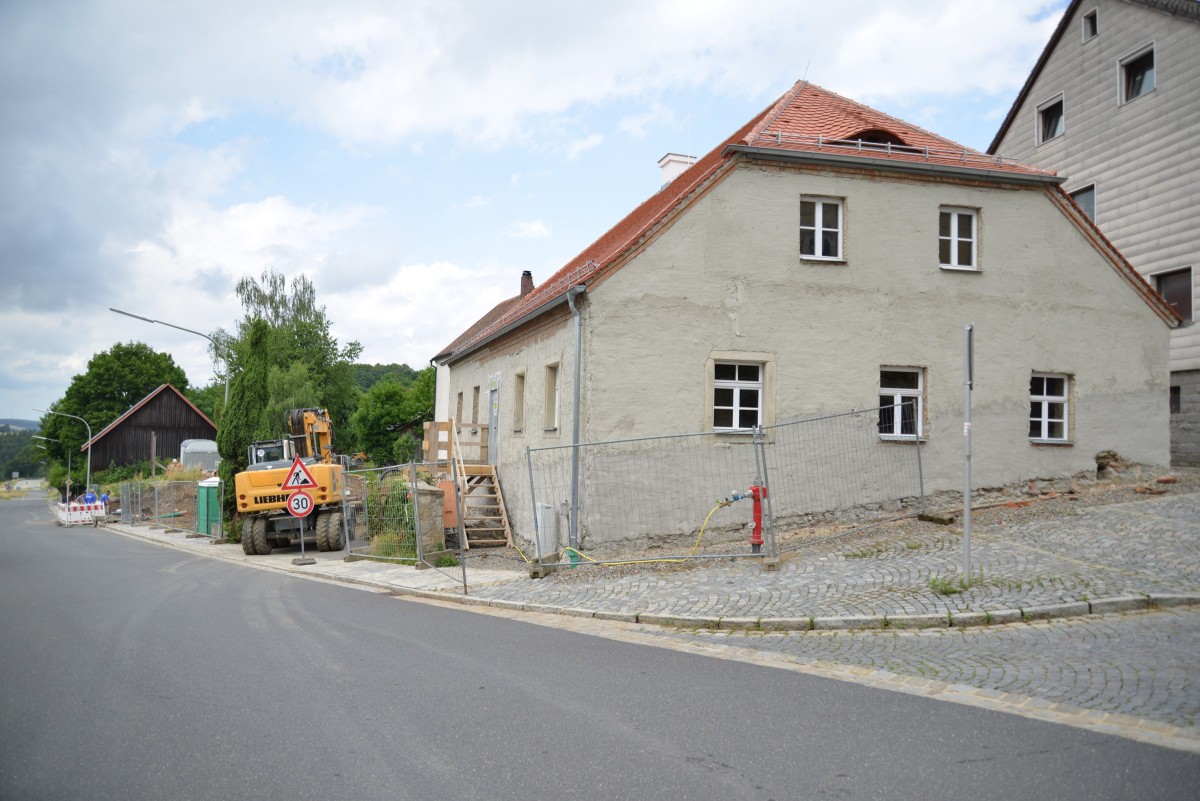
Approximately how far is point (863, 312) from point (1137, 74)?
42.8ft

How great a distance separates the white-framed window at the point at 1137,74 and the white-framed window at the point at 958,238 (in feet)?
30.1

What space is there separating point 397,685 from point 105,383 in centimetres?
8446

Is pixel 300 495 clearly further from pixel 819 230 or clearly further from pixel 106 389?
pixel 106 389

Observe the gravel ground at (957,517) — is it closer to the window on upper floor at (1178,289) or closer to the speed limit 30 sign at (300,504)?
the speed limit 30 sign at (300,504)

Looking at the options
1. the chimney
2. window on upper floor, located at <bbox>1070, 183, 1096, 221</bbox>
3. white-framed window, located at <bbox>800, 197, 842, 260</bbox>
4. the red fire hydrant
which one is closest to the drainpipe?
the red fire hydrant

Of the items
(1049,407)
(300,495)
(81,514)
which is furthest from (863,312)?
(81,514)

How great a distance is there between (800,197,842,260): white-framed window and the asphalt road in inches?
381

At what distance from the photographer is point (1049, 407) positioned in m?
17.6

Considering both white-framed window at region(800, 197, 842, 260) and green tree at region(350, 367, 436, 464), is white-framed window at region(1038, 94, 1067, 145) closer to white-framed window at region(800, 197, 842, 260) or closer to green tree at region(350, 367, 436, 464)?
white-framed window at region(800, 197, 842, 260)

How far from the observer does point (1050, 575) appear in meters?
→ 10.8

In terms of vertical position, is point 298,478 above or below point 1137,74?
below

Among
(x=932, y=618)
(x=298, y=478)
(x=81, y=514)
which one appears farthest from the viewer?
(x=81, y=514)

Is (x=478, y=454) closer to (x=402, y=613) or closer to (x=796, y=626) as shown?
(x=402, y=613)

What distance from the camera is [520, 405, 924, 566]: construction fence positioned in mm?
15125
